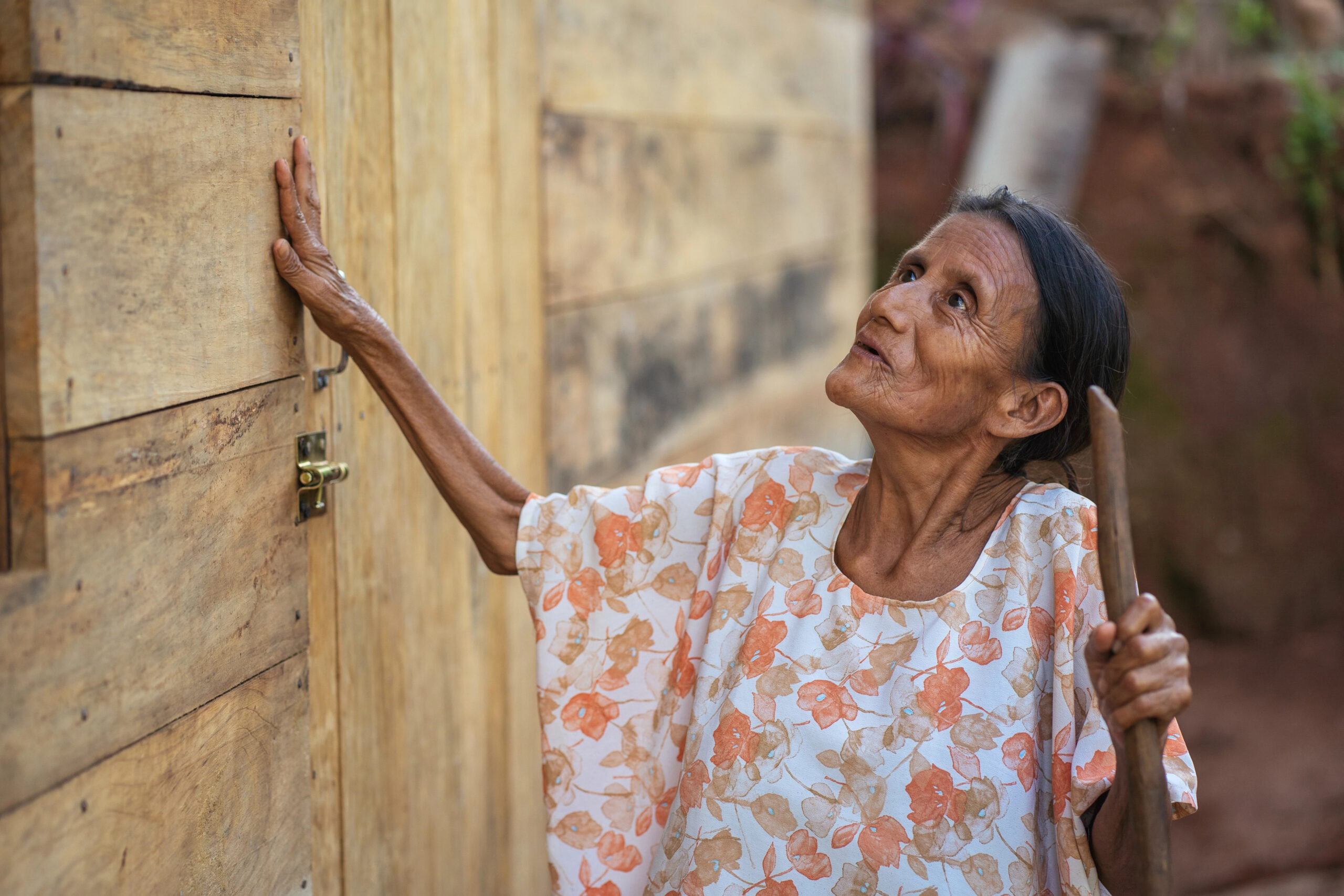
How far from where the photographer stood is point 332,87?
167 centimetres

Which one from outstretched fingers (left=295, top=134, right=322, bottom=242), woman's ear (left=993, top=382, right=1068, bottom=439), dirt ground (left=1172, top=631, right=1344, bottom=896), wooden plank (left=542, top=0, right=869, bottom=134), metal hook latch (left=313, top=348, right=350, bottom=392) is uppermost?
wooden plank (left=542, top=0, right=869, bottom=134)

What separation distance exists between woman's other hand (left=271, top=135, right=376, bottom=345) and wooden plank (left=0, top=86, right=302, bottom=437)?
0.06ft

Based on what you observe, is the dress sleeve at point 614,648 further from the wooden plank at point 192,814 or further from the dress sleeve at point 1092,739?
the dress sleeve at point 1092,739

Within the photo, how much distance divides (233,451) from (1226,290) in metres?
6.05

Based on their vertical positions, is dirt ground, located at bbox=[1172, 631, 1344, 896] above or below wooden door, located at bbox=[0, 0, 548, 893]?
below

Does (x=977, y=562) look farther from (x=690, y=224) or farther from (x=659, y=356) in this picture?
(x=690, y=224)

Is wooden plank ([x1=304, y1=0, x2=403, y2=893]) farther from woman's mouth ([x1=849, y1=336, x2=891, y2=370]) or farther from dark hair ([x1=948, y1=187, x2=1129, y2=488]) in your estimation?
dark hair ([x1=948, y1=187, x2=1129, y2=488])

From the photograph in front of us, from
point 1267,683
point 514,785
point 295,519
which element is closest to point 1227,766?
point 1267,683

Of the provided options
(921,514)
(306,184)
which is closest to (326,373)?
(306,184)

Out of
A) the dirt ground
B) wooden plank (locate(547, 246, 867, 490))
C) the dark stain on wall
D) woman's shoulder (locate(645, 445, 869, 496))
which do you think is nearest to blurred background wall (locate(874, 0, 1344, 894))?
the dirt ground

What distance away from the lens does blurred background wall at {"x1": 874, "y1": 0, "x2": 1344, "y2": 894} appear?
237 inches

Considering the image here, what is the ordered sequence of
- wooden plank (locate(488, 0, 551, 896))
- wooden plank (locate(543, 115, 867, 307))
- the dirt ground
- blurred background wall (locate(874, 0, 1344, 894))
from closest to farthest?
1. wooden plank (locate(488, 0, 551, 896))
2. wooden plank (locate(543, 115, 867, 307))
3. the dirt ground
4. blurred background wall (locate(874, 0, 1344, 894))

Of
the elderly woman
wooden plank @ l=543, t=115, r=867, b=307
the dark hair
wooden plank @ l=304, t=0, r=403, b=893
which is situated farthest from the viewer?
wooden plank @ l=543, t=115, r=867, b=307

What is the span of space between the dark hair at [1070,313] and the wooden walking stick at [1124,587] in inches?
13.3
